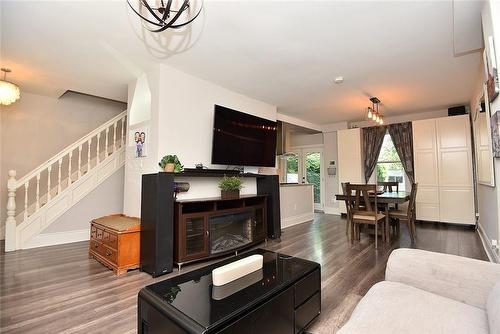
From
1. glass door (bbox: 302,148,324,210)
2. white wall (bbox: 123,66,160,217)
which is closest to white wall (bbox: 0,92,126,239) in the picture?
white wall (bbox: 123,66,160,217)

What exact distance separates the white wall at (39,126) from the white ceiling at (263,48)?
437 millimetres

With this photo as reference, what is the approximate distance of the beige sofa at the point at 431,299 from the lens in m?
1.05

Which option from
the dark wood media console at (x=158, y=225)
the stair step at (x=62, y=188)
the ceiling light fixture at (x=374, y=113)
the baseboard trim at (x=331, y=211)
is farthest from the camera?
the baseboard trim at (x=331, y=211)

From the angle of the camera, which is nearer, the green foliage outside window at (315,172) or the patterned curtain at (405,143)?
the patterned curtain at (405,143)

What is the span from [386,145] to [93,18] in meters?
6.49

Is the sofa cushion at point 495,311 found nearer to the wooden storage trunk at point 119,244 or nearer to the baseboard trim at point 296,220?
the wooden storage trunk at point 119,244

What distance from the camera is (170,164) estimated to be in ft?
9.70

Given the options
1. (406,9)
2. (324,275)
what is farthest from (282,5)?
(324,275)

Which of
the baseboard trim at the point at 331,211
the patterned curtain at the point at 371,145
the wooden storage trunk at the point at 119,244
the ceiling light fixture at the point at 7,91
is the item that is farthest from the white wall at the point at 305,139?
the ceiling light fixture at the point at 7,91

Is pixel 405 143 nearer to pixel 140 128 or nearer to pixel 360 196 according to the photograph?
pixel 360 196

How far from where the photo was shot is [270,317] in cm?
133

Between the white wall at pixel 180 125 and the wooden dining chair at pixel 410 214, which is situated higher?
the white wall at pixel 180 125

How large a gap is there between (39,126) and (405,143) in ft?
25.7

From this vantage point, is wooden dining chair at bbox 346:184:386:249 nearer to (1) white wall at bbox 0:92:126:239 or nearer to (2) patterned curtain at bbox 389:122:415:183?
(2) patterned curtain at bbox 389:122:415:183
